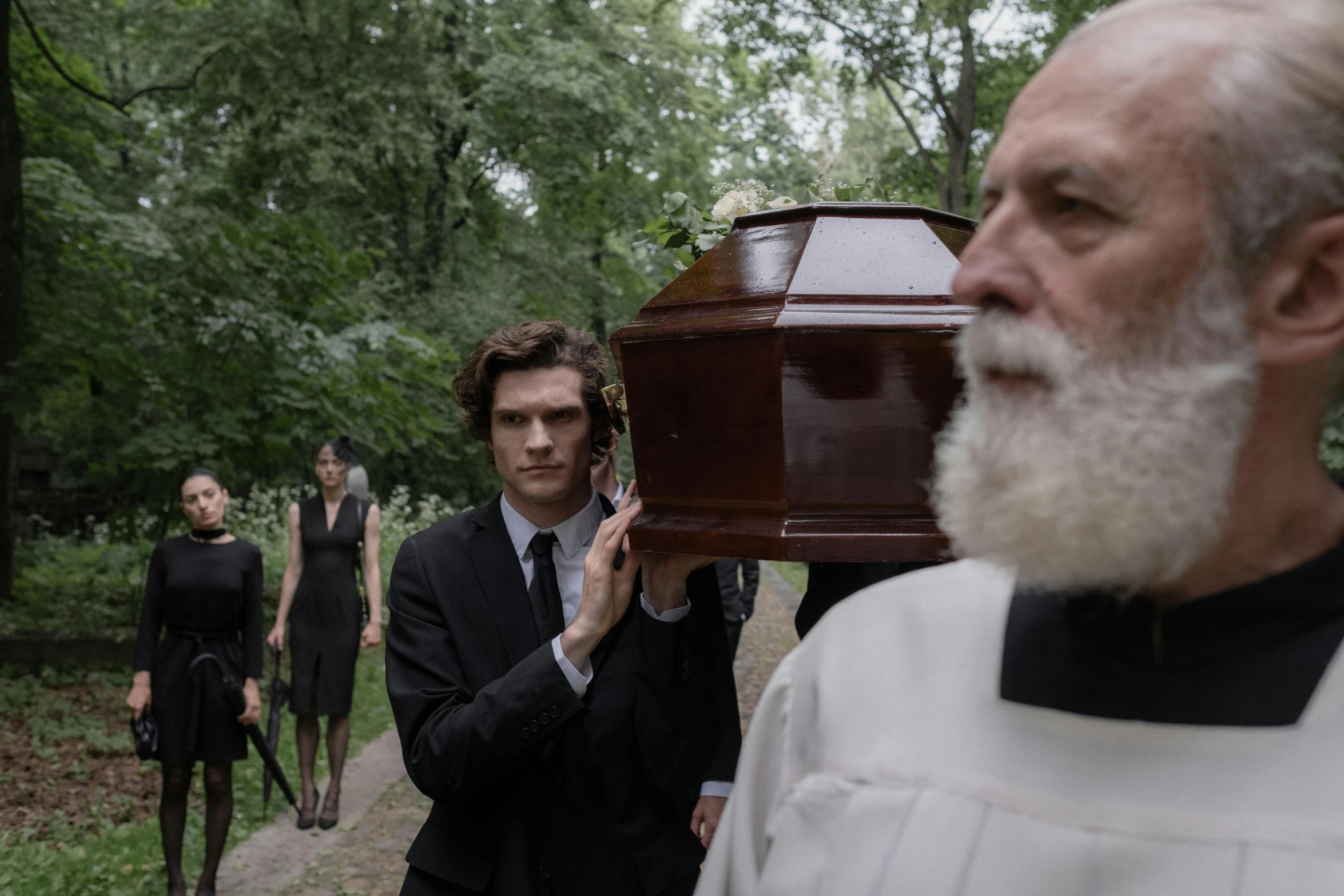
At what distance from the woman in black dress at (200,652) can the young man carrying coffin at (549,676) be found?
4126 millimetres

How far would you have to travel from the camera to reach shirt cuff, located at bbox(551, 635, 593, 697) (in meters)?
2.52

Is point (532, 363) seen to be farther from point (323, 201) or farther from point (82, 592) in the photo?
point (323, 201)

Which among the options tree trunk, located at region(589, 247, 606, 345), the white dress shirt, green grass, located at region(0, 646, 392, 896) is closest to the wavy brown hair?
the white dress shirt

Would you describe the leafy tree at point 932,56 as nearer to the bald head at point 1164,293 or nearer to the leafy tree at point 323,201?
the leafy tree at point 323,201

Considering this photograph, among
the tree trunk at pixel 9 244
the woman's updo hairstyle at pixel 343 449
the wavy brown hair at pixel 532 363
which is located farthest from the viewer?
the tree trunk at pixel 9 244

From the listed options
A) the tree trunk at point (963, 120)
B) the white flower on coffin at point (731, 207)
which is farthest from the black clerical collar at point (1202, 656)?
the tree trunk at point (963, 120)

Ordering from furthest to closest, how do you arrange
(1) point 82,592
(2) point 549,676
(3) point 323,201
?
(3) point 323,201, (1) point 82,592, (2) point 549,676

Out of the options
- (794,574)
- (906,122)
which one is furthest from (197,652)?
(794,574)

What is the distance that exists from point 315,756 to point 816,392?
6.77 meters

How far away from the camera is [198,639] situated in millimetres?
6551

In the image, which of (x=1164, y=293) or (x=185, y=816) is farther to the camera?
(x=185, y=816)

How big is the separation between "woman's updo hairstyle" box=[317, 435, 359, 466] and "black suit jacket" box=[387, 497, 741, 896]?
18.0 feet

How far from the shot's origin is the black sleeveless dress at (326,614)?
7852mm

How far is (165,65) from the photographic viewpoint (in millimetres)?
16719
